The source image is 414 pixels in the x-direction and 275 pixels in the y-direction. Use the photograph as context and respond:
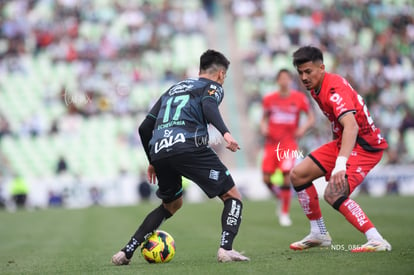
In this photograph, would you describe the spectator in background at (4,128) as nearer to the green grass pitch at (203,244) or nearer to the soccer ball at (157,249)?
Result: the green grass pitch at (203,244)

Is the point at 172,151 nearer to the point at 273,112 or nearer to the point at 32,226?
the point at 273,112

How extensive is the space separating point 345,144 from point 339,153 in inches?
4.6

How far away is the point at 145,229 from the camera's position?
838 cm

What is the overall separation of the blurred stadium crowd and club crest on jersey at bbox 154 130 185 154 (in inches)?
825

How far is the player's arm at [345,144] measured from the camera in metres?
Result: 7.57

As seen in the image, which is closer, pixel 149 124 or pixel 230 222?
pixel 230 222

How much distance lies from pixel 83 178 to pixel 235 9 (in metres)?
13.0

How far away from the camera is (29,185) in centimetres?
2795

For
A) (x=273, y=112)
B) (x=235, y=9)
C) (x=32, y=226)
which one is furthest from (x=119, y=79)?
(x=273, y=112)

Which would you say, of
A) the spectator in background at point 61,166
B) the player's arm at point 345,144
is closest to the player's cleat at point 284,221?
the player's arm at point 345,144

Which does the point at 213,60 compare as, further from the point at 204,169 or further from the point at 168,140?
the point at 204,169

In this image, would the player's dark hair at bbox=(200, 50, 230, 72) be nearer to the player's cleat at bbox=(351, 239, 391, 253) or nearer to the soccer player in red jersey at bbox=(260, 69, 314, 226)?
the player's cleat at bbox=(351, 239, 391, 253)

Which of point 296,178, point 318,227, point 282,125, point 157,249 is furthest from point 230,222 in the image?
point 282,125

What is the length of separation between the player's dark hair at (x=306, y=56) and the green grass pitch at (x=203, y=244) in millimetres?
2220
